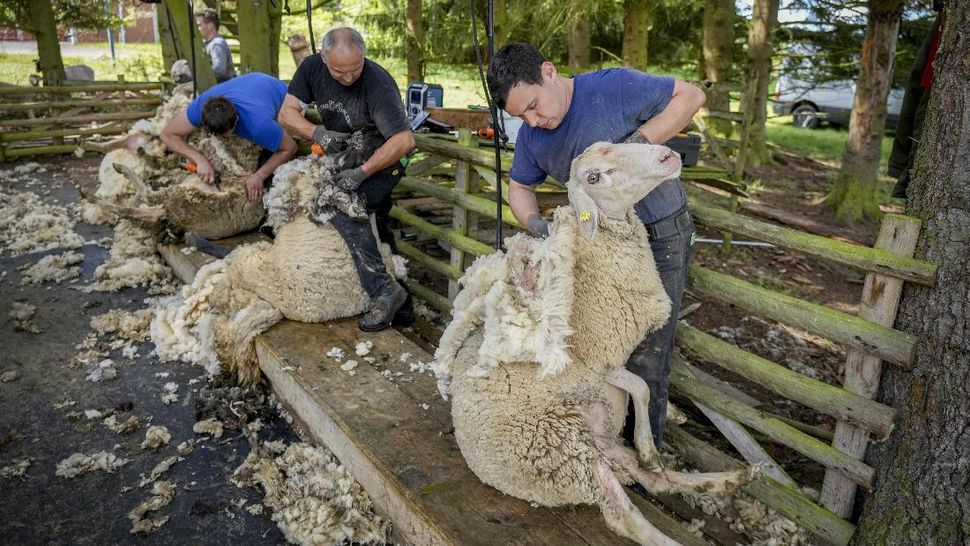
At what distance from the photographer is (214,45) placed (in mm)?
7910

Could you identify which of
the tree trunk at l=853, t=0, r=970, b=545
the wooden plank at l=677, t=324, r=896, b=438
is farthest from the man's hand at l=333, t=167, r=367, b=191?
the tree trunk at l=853, t=0, r=970, b=545

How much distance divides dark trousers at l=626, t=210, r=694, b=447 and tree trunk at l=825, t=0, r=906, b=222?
22.0ft

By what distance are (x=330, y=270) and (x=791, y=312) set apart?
8.57ft

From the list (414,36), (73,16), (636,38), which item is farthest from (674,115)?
(73,16)

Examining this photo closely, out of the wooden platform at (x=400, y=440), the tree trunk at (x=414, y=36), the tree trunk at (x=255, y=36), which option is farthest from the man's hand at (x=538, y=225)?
the tree trunk at (x=414, y=36)

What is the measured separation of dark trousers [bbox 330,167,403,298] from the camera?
402 cm

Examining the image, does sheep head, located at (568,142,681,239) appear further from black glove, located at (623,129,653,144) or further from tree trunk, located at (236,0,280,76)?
tree trunk, located at (236,0,280,76)

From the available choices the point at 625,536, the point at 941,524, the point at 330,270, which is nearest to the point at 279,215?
the point at 330,270

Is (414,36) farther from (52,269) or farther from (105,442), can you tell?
(105,442)

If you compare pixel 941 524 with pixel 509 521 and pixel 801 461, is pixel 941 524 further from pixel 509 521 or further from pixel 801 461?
pixel 509 521

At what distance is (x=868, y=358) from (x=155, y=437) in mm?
3302

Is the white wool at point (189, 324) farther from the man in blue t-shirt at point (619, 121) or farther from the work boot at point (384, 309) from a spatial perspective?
the man in blue t-shirt at point (619, 121)

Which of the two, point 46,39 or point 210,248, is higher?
point 46,39

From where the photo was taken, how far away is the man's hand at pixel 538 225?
276cm
